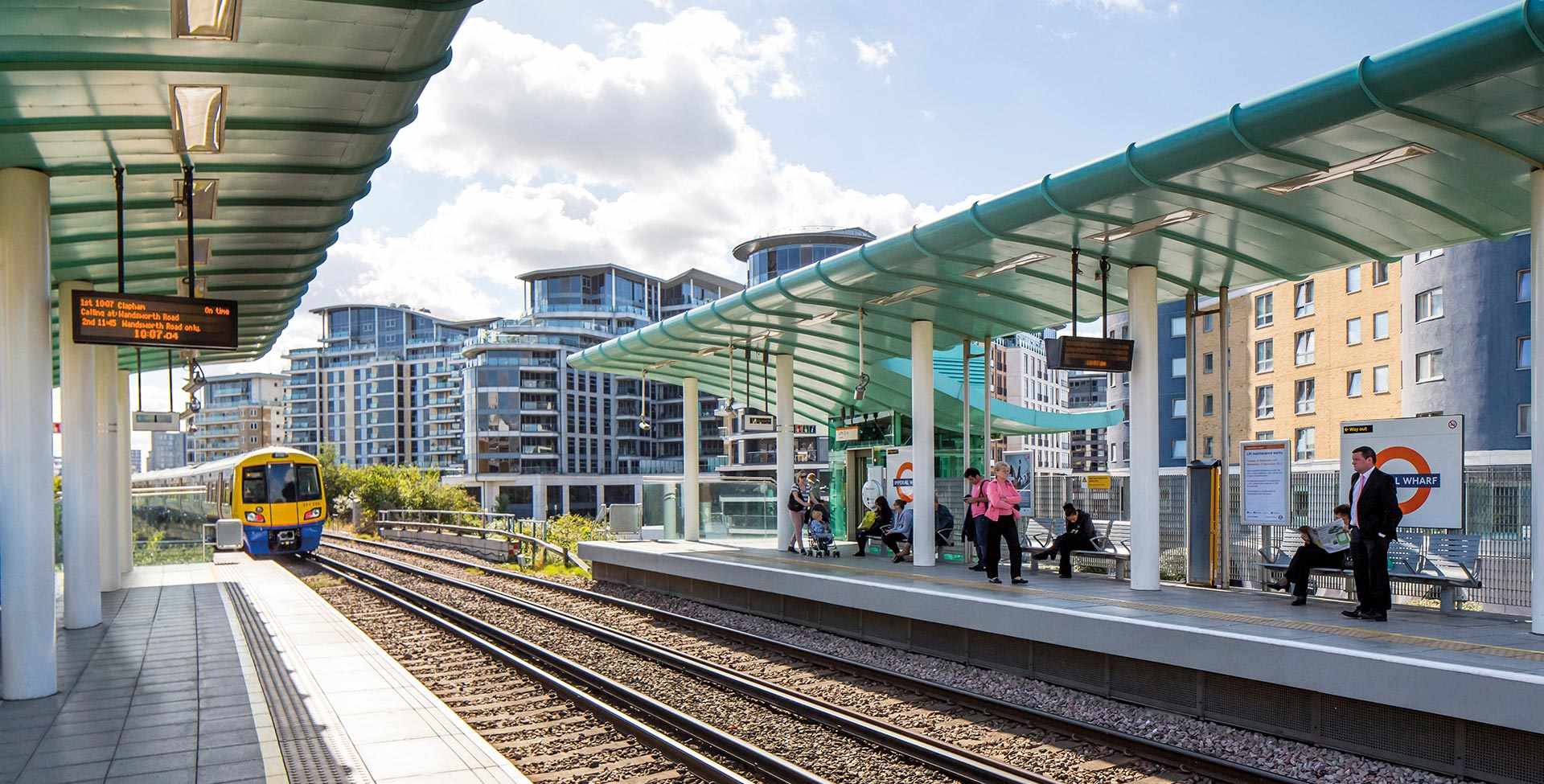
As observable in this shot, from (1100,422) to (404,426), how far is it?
10705 cm

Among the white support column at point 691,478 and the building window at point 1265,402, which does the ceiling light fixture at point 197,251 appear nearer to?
the white support column at point 691,478

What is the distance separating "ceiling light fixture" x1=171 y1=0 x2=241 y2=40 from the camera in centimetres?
606

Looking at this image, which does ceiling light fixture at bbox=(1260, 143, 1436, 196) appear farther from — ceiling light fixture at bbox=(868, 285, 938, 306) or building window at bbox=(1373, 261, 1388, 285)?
building window at bbox=(1373, 261, 1388, 285)

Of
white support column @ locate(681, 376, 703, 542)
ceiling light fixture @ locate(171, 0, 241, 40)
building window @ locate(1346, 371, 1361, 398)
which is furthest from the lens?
building window @ locate(1346, 371, 1361, 398)

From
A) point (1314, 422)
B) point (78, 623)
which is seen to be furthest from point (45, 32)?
point (1314, 422)

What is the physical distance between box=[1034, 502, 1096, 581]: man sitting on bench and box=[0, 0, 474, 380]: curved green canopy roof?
10.0 metres

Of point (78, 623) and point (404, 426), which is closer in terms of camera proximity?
point (78, 623)

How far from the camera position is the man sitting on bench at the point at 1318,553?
11.4m

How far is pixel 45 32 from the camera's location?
669 cm

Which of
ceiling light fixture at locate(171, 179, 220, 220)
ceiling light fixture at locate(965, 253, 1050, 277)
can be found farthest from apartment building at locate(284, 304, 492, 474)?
ceiling light fixture at locate(171, 179, 220, 220)

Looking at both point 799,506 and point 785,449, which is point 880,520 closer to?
point 799,506

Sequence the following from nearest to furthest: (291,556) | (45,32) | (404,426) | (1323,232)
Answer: (45,32)
(1323,232)
(291,556)
(404,426)

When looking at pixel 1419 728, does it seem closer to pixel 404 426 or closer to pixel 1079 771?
pixel 1079 771

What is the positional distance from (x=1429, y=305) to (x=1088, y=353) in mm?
29387
